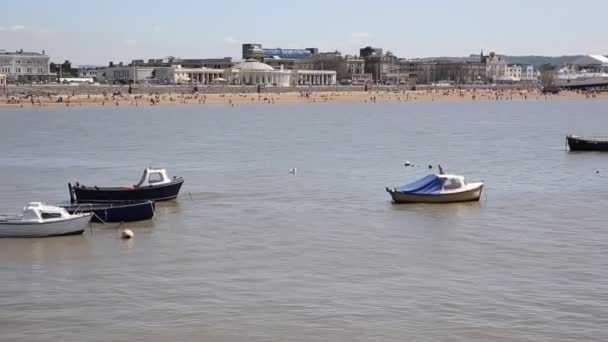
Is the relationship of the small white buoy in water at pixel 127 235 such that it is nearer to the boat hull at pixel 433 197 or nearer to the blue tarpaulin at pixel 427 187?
the boat hull at pixel 433 197

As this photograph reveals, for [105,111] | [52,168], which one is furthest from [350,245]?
[105,111]

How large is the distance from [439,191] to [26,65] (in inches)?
6822

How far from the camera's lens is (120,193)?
31.2 m

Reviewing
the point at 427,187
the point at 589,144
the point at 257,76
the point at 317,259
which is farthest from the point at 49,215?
the point at 257,76

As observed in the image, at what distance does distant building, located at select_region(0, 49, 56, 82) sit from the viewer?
186875mm

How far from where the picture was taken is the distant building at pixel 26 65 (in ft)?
613

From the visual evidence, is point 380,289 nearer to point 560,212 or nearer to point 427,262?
point 427,262

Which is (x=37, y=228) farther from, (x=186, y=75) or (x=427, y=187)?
(x=186, y=75)

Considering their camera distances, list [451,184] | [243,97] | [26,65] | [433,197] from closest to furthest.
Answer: [433,197] → [451,184] → [243,97] → [26,65]

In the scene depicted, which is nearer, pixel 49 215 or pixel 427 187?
pixel 49 215

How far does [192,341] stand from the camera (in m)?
16.8

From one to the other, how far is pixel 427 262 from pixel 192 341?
25.3 feet

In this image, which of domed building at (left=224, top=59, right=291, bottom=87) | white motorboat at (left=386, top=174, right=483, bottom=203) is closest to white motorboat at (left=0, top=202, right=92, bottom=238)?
white motorboat at (left=386, top=174, right=483, bottom=203)

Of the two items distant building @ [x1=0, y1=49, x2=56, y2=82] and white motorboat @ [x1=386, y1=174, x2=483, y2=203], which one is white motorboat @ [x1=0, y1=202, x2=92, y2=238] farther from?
distant building @ [x1=0, y1=49, x2=56, y2=82]
